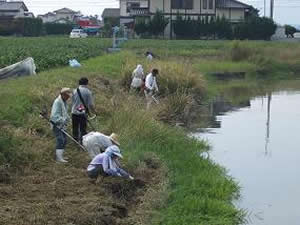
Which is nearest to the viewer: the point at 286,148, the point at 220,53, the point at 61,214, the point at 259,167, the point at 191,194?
the point at 61,214

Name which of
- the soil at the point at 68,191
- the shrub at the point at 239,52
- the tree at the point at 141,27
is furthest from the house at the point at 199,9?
the soil at the point at 68,191

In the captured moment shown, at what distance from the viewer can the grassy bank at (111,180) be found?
28.2 ft

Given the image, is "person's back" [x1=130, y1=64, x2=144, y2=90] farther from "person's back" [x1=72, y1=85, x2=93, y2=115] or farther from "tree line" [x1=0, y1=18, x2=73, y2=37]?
"tree line" [x1=0, y1=18, x2=73, y2=37]

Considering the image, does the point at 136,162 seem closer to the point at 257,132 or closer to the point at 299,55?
the point at 257,132

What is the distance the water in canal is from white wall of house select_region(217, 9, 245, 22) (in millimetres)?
42155

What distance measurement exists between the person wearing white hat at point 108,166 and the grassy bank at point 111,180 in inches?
6.4

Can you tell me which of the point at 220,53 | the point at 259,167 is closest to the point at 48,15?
the point at 220,53

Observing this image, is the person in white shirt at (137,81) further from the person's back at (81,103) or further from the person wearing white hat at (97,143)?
the person wearing white hat at (97,143)

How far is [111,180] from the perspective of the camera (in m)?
9.95

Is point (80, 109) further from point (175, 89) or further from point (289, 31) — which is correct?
point (289, 31)

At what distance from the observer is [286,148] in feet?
56.0

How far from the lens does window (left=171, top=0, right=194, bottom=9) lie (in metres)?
68.3

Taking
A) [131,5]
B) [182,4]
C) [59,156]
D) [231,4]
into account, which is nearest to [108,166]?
[59,156]

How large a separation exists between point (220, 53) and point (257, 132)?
27.3 m
